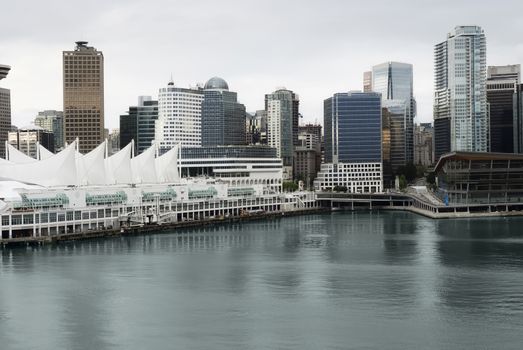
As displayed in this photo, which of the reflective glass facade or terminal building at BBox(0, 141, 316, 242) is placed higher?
the reflective glass facade

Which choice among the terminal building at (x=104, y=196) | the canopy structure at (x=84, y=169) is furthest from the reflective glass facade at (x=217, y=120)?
the canopy structure at (x=84, y=169)

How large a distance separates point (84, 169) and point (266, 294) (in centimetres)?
2268

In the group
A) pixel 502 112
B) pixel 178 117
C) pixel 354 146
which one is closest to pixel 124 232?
pixel 178 117

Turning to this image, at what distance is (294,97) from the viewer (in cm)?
9806

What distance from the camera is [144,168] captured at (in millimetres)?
44562

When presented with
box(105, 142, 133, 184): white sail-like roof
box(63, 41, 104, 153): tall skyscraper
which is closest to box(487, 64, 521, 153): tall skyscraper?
box(63, 41, 104, 153): tall skyscraper

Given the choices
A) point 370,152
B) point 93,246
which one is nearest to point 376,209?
point 370,152

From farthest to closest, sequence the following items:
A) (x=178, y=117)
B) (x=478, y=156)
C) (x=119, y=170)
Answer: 1. (x=178, y=117)
2. (x=478, y=156)
3. (x=119, y=170)

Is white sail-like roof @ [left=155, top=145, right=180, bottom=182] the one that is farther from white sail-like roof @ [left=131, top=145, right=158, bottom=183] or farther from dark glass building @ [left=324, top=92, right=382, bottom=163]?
dark glass building @ [left=324, top=92, right=382, bottom=163]

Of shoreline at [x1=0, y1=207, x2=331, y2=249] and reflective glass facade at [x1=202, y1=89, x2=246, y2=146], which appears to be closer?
shoreline at [x1=0, y1=207, x2=331, y2=249]

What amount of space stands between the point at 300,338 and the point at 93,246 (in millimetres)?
16408

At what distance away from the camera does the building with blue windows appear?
7375cm

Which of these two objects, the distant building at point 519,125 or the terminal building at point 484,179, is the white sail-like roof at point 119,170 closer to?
the terminal building at point 484,179

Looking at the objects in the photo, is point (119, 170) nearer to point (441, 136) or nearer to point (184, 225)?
point (184, 225)
